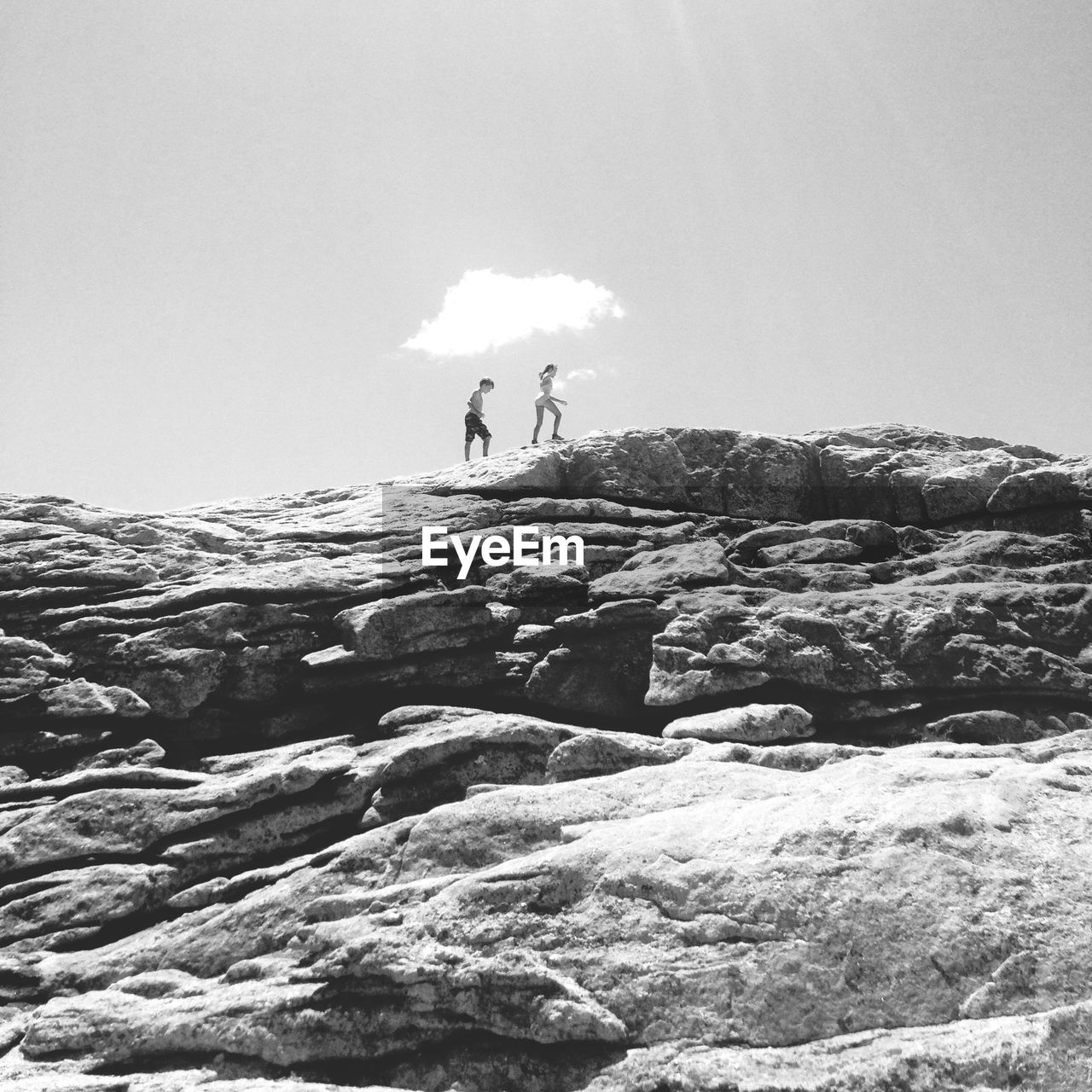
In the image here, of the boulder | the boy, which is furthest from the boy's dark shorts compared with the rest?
the boulder

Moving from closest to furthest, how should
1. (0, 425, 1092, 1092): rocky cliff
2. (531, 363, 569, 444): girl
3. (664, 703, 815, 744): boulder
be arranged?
(0, 425, 1092, 1092): rocky cliff, (664, 703, 815, 744): boulder, (531, 363, 569, 444): girl

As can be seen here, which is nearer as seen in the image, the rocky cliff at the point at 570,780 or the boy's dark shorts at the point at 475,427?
the rocky cliff at the point at 570,780

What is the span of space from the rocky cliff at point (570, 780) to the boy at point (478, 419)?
10.3 ft

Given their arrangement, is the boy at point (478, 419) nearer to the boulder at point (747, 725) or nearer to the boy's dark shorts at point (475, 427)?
the boy's dark shorts at point (475, 427)

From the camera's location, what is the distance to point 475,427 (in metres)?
30.6

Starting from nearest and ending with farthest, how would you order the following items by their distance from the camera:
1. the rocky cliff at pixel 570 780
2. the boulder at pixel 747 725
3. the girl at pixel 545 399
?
the rocky cliff at pixel 570 780
the boulder at pixel 747 725
the girl at pixel 545 399


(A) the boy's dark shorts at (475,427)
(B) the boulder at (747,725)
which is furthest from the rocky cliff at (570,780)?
(A) the boy's dark shorts at (475,427)

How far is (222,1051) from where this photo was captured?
11.3 m

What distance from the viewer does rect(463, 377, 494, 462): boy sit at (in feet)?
100

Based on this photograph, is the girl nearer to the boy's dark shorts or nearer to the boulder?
the boy's dark shorts

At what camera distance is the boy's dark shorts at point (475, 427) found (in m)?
30.5

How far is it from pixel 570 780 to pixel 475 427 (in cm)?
1771

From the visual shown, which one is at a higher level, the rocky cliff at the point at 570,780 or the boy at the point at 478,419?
the boy at the point at 478,419

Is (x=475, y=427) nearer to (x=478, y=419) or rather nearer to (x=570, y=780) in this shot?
(x=478, y=419)
